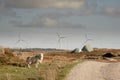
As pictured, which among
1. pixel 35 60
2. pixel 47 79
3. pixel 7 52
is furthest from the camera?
pixel 7 52

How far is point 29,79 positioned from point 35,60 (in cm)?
1366

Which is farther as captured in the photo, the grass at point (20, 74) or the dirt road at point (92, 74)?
the dirt road at point (92, 74)

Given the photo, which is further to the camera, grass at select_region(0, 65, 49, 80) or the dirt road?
the dirt road

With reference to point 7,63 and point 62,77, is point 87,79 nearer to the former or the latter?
point 62,77

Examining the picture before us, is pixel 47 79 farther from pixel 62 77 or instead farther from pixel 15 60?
pixel 15 60

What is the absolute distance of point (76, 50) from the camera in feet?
349

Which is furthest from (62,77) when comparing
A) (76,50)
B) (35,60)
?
(76,50)

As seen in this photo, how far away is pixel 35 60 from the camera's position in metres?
40.8

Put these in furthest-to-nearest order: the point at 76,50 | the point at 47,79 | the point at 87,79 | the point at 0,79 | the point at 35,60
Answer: the point at 76,50, the point at 35,60, the point at 87,79, the point at 0,79, the point at 47,79

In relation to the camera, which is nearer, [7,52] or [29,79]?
[29,79]

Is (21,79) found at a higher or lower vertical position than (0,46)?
lower

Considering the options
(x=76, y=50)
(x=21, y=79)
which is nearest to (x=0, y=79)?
(x=21, y=79)

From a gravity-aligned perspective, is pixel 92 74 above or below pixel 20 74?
below

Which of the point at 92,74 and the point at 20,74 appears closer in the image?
the point at 20,74
